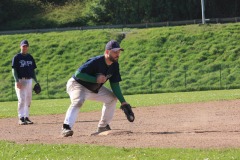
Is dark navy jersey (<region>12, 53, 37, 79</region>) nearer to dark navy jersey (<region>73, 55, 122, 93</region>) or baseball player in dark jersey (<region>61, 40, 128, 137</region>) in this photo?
baseball player in dark jersey (<region>61, 40, 128, 137</region>)

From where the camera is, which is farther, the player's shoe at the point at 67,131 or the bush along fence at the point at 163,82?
the bush along fence at the point at 163,82

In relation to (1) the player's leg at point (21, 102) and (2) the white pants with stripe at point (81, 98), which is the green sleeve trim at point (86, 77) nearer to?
(2) the white pants with stripe at point (81, 98)

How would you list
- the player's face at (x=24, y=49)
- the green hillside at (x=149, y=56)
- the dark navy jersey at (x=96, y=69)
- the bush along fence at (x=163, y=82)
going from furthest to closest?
the green hillside at (x=149, y=56)
the bush along fence at (x=163, y=82)
the player's face at (x=24, y=49)
the dark navy jersey at (x=96, y=69)

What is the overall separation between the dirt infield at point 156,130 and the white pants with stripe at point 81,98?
0.36m

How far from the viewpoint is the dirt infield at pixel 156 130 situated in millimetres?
11133

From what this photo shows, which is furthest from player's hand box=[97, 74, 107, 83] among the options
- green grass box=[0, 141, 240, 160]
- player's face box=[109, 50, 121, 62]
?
green grass box=[0, 141, 240, 160]

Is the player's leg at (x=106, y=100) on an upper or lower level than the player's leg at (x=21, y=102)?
upper

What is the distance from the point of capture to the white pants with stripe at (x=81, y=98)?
12.4 meters

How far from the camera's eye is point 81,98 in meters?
12.4

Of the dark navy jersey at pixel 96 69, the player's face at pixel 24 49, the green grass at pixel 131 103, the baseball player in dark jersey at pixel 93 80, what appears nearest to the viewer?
the baseball player in dark jersey at pixel 93 80

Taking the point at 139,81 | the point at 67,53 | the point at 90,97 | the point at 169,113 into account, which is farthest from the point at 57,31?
the point at 90,97

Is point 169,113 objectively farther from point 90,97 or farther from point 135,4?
point 135,4

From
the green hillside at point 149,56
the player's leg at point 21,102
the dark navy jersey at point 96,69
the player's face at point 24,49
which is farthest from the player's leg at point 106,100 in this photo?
the green hillside at point 149,56

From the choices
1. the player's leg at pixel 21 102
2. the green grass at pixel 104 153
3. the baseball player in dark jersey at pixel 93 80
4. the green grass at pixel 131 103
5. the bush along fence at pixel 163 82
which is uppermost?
the baseball player in dark jersey at pixel 93 80
